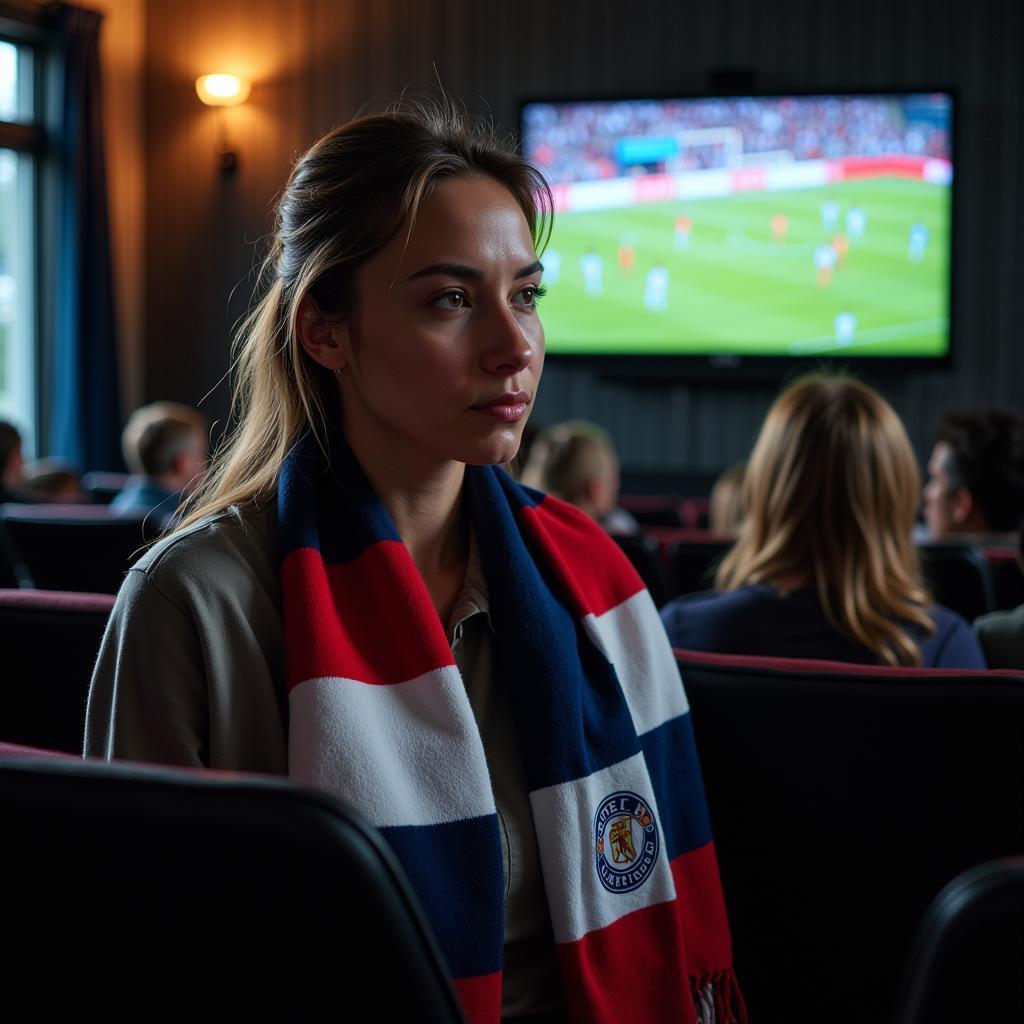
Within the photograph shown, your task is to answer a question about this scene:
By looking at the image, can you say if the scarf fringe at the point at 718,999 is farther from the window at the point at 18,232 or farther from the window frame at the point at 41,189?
the window frame at the point at 41,189

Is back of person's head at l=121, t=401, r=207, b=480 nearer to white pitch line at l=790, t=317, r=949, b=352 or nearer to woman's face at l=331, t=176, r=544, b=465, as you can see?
woman's face at l=331, t=176, r=544, b=465

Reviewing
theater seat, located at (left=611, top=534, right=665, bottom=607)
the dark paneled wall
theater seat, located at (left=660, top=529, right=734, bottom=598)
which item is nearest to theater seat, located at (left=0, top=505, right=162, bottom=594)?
theater seat, located at (left=611, top=534, right=665, bottom=607)

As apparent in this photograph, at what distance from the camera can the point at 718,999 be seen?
Result: 137 cm

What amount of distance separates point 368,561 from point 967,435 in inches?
87.1

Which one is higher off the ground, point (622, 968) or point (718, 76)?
point (718, 76)

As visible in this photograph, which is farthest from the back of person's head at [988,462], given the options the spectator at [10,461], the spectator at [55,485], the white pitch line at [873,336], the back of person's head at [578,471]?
the white pitch line at [873,336]

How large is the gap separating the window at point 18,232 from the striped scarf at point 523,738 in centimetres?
652

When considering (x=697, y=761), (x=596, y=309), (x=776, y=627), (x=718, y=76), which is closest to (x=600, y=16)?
(x=718, y=76)

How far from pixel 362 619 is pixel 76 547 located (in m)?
1.86

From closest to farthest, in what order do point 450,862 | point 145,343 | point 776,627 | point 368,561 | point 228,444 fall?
point 450,862 < point 368,561 < point 228,444 < point 776,627 < point 145,343

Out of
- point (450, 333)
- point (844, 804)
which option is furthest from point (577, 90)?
point (844, 804)

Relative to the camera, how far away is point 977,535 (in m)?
3.14

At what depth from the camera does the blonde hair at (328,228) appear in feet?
4.35

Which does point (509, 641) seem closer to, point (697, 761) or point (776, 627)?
point (697, 761)
